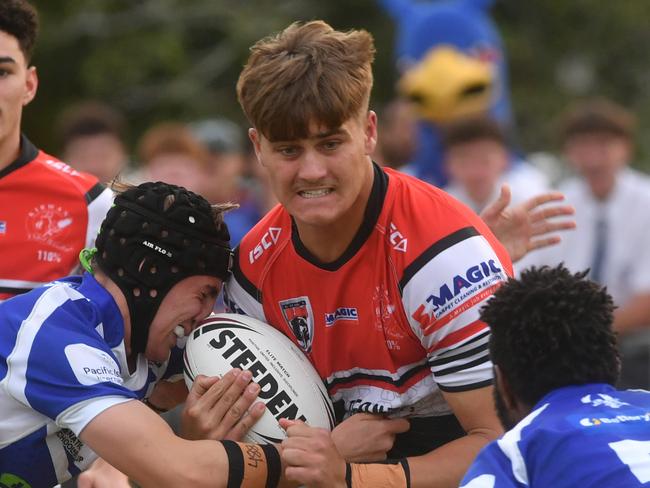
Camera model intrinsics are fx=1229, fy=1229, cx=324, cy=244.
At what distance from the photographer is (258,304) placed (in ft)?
15.1

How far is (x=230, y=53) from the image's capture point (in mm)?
18750

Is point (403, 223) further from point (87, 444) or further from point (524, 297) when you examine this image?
point (87, 444)

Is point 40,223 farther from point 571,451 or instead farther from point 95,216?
point 571,451

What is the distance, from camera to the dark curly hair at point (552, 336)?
11.7 feet

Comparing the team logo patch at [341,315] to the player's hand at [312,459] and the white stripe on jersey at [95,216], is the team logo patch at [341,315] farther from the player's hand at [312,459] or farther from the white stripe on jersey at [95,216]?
the white stripe on jersey at [95,216]

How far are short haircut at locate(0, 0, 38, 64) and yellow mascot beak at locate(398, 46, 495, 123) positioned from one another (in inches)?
230

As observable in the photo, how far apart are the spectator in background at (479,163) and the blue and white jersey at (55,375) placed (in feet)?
16.1

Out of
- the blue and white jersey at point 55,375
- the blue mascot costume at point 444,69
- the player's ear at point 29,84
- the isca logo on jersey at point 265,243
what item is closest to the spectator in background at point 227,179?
the blue mascot costume at point 444,69

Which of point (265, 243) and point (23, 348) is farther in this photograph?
point (265, 243)

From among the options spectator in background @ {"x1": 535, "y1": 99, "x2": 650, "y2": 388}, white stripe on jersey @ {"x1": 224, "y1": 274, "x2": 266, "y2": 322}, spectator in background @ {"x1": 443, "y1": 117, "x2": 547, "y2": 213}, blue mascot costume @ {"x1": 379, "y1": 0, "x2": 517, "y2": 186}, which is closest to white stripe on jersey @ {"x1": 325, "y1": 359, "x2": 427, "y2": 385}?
white stripe on jersey @ {"x1": 224, "y1": 274, "x2": 266, "y2": 322}

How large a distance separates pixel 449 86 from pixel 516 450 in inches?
290

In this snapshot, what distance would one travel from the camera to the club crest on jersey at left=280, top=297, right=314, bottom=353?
4.49 metres

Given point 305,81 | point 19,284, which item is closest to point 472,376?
point 305,81

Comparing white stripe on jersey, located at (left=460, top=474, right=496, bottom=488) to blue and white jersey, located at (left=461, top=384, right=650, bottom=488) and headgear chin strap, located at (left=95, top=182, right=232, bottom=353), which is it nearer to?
blue and white jersey, located at (left=461, top=384, right=650, bottom=488)
